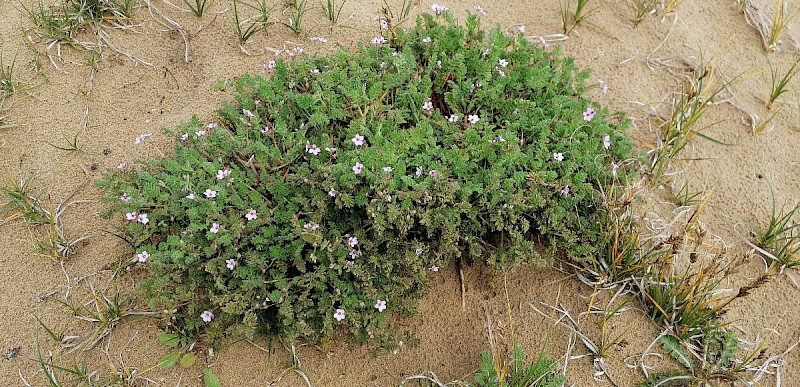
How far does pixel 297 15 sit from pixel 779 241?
9.81ft

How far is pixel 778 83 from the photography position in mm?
3930

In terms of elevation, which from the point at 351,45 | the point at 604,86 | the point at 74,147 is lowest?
the point at 74,147

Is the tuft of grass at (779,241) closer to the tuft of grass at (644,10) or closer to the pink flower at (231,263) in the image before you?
the tuft of grass at (644,10)

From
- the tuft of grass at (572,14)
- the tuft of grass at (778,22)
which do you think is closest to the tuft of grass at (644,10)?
the tuft of grass at (572,14)

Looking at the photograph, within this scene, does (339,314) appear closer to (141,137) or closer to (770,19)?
(141,137)

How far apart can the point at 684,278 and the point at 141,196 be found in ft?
8.02

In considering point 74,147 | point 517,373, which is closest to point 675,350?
point 517,373

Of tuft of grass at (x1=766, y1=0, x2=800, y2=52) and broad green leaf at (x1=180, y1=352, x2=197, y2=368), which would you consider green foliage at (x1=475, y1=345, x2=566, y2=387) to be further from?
tuft of grass at (x1=766, y1=0, x2=800, y2=52)

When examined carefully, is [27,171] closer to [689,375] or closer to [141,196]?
[141,196]

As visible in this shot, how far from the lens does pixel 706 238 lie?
10.4 feet

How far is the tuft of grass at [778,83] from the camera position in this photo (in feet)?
12.0

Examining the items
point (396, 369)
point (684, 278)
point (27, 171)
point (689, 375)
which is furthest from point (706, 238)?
point (27, 171)

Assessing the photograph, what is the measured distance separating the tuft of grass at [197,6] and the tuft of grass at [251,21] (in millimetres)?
193

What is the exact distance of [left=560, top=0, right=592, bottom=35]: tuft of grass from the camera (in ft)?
13.1
